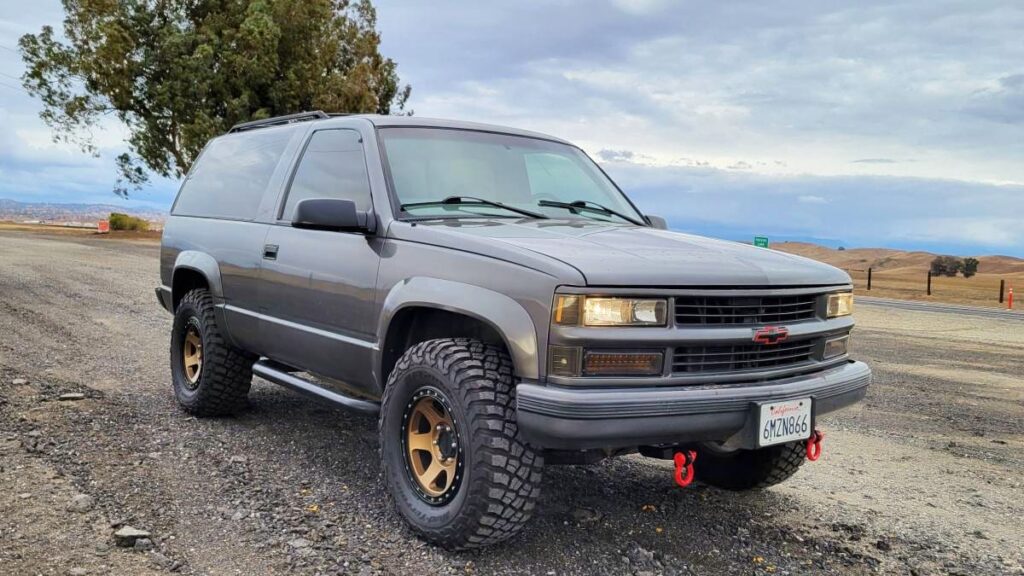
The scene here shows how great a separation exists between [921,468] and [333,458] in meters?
3.83

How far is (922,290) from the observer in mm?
32312

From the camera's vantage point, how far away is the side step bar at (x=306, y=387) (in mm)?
4070

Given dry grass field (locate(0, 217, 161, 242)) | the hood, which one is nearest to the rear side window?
the hood

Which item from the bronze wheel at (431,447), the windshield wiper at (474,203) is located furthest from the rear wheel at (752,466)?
the windshield wiper at (474,203)

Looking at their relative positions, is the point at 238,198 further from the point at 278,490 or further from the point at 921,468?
the point at 921,468

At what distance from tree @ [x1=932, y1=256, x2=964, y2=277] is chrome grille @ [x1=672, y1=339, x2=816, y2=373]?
5190 cm

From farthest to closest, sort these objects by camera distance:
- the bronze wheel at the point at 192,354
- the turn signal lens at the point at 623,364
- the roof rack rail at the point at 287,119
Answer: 1. the bronze wheel at the point at 192,354
2. the roof rack rail at the point at 287,119
3. the turn signal lens at the point at 623,364

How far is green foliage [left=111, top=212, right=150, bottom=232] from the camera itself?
3616 cm

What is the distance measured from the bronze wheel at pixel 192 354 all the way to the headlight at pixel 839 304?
4129mm

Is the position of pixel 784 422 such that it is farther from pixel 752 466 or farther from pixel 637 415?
pixel 752 466

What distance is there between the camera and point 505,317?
3229mm

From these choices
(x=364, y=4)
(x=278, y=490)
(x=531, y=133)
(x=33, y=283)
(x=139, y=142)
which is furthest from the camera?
(x=364, y=4)

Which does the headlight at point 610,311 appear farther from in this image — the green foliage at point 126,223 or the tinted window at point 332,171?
the green foliage at point 126,223

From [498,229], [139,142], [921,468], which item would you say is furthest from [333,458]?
[139,142]
